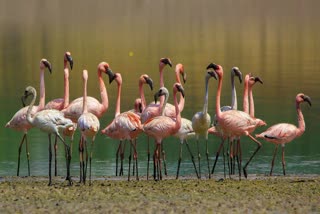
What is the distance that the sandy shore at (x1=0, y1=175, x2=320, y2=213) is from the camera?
10.9 meters

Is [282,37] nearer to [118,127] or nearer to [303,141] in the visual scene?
[303,141]

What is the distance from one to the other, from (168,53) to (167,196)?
1229 inches

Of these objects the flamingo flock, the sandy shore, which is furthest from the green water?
the sandy shore

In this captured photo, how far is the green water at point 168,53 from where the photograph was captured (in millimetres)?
18062

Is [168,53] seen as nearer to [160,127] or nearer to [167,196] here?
[160,127]

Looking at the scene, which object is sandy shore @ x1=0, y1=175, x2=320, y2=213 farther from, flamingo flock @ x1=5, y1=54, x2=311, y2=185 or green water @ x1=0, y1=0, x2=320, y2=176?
green water @ x1=0, y1=0, x2=320, y2=176

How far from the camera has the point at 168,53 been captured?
42.7m

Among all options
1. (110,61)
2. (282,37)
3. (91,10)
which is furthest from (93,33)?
(91,10)

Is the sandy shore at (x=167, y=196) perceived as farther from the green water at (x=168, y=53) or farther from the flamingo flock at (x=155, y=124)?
the green water at (x=168, y=53)

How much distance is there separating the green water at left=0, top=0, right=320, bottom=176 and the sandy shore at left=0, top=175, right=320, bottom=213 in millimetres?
2627

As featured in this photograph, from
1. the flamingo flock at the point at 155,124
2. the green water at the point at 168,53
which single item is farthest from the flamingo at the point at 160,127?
the green water at the point at 168,53

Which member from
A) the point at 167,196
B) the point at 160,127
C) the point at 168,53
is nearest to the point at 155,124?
the point at 160,127

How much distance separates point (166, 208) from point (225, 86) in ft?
58.3

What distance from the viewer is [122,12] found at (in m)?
84.0
